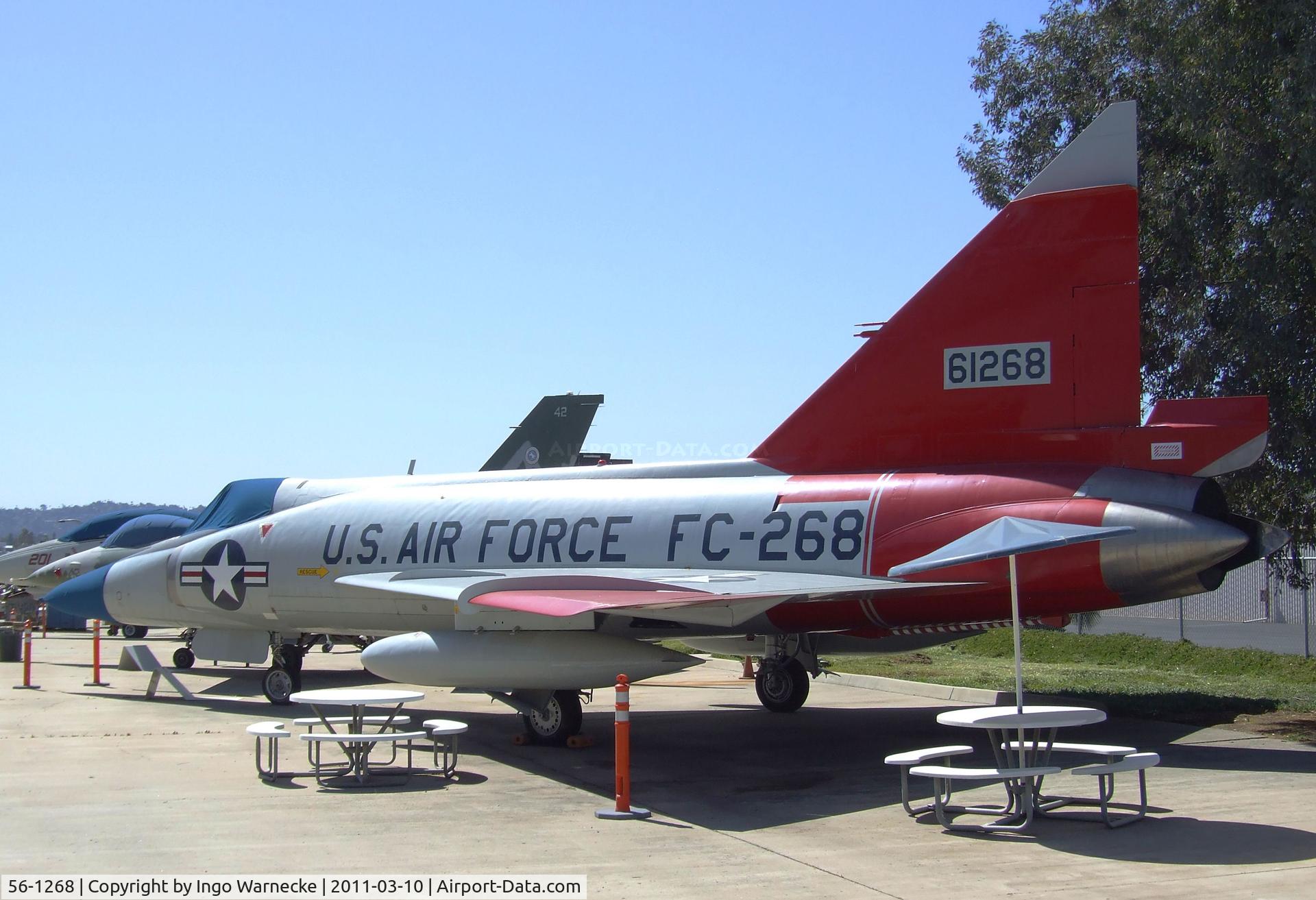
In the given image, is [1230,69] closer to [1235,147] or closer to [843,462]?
[1235,147]

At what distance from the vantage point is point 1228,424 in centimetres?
1025

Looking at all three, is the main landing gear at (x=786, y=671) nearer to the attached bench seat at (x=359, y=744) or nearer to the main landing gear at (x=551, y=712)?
the main landing gear at (x=551, y=712)

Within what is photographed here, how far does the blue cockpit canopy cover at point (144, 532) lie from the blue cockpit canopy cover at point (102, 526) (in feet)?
11.9

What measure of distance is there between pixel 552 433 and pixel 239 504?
9471 millimetres

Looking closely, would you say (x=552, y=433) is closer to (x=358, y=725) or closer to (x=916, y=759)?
(x=358, y=725)

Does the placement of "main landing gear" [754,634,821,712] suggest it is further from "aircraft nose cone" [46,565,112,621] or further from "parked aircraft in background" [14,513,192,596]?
"parked aircraft in background" [14,513,192,596]

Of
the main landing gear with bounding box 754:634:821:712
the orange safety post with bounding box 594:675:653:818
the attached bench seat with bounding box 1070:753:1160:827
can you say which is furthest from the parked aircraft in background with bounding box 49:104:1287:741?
the attached bench seat with bounding box 1070:753:1160:827

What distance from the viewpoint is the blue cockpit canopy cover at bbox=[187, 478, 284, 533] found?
17.0 meters

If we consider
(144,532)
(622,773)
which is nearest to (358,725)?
(622,773)

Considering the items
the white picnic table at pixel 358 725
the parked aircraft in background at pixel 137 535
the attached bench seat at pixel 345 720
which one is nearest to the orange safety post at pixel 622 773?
the white picnic table at pixel 358 725

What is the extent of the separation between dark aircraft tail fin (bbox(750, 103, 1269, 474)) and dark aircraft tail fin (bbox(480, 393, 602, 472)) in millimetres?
14111

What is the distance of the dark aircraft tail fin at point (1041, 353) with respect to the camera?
10797mm

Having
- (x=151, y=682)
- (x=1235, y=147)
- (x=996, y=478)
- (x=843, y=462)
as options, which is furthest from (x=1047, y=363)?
(x=151, y=682)

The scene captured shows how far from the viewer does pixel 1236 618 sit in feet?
101
